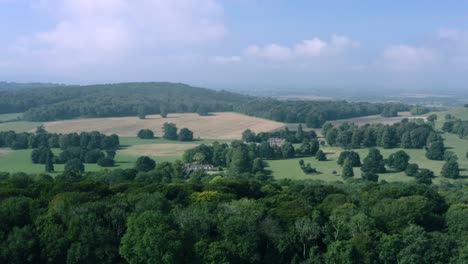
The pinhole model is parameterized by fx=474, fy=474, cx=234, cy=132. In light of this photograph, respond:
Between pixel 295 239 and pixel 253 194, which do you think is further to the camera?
pixel 253 194

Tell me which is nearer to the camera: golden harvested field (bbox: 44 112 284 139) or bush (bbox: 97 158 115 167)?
bush (bbox: 97 158 115 167)

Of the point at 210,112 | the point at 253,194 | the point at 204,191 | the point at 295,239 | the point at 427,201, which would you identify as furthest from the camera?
the point at 210,112

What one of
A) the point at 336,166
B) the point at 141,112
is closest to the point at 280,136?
the point at 336,166

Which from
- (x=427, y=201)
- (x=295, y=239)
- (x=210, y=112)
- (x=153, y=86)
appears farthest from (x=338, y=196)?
(x=153, y=86)

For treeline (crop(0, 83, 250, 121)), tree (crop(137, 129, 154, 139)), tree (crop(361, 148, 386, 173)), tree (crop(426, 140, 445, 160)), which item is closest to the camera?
tree (crop(361, 148, 386, 173))

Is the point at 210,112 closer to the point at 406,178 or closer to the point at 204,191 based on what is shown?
the point at 406,178

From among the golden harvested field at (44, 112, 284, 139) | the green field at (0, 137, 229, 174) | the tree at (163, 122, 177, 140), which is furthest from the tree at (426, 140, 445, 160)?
the tree at (163, 122, 177, 140)

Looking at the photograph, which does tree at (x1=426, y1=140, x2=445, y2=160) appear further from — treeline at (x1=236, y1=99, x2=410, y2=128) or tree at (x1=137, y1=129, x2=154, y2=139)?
tree at (x1=137, y1=129, x2=154, y2=139)
